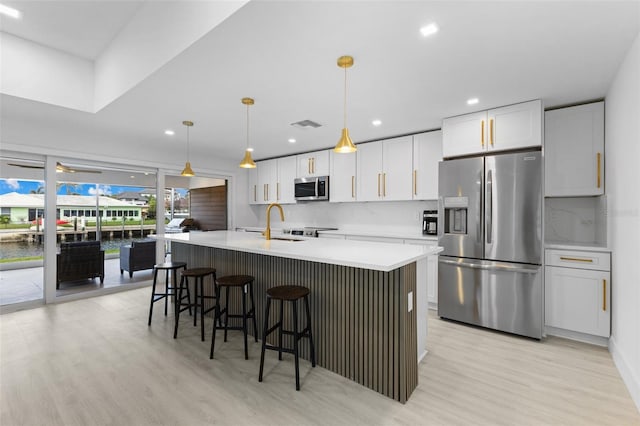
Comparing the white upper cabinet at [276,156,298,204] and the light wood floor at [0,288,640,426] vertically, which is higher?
the white upper cabinet at [276,156,298,204]

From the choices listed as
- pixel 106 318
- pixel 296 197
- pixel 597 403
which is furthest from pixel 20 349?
pixel 597 403

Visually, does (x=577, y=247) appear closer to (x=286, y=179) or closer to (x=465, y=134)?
(x=465, y=134)

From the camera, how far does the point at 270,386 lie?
2.11m

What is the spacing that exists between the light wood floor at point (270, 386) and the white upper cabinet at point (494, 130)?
1991mm

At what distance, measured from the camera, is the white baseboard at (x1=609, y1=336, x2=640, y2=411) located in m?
1.95

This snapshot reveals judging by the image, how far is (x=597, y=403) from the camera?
6.40 ft

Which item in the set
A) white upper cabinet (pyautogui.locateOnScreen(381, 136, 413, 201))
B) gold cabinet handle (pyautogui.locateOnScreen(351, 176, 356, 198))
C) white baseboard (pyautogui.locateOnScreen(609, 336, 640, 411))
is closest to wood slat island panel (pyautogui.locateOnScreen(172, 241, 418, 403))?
white baseboard (pyautogui.locateOnScreen(609, 336, 640, 411))

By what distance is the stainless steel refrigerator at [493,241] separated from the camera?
292 centimetres

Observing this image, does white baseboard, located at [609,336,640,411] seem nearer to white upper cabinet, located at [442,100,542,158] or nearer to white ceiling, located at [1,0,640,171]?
white upper cabinet, located at [442,100,542,158]

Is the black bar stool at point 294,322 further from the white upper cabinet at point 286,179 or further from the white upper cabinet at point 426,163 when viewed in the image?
the white upper cabinet at point 286,179

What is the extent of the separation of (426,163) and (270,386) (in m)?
3.28

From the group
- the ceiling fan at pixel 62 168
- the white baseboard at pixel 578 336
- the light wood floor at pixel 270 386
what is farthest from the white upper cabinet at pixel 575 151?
the ceiling fan at pixel 62 168

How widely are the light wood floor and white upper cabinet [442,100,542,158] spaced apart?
1.99m

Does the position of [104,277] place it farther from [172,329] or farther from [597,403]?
[597,403]
